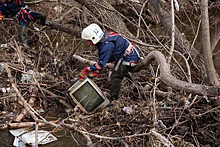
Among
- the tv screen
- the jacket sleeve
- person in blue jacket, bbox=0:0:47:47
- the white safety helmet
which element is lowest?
the tv screen

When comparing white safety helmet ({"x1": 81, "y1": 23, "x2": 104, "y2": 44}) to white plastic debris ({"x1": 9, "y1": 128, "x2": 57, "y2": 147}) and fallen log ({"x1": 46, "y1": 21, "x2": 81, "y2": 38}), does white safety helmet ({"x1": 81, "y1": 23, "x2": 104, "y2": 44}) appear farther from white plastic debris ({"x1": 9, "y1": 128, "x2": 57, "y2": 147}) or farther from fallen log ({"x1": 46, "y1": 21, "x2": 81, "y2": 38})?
fallen log ({"x1": 46, "y1": 21, "x2": 81, "y2": 38})

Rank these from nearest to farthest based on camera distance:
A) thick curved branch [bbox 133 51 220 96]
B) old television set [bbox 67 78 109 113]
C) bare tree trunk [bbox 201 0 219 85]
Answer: thick curved branch [bbox 133 51 220 96] → bare tree trunk [bbox 201 0 219 85] → old television set [bbox 67 78 109 113]

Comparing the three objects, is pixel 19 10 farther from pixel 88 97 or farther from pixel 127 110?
pixel 127 110

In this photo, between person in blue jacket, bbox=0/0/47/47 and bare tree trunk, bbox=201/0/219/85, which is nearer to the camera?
bare tree trunk, bbox=201/0/219/85

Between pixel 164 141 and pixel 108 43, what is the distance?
7.06ft

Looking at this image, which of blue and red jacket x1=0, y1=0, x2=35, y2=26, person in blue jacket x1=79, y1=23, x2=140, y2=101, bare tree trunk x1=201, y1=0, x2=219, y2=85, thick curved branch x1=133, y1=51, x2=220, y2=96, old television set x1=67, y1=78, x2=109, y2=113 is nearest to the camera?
thick curved branch x1=133, y1=51, x2=220, y2=96

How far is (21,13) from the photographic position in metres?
8.01

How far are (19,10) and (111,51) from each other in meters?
3.46

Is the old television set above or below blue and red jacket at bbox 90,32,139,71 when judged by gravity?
below

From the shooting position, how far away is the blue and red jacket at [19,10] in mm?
7984

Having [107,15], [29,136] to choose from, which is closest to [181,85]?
[29,136]

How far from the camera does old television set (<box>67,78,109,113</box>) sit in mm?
5746

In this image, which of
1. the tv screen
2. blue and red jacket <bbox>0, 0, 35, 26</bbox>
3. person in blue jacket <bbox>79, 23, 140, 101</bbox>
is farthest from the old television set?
blue and red jacket <bbox>0, 0, 35, 26</bbox>

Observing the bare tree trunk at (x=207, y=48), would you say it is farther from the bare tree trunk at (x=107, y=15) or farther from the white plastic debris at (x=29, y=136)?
the white plastic debris at (x=29, y=136)
